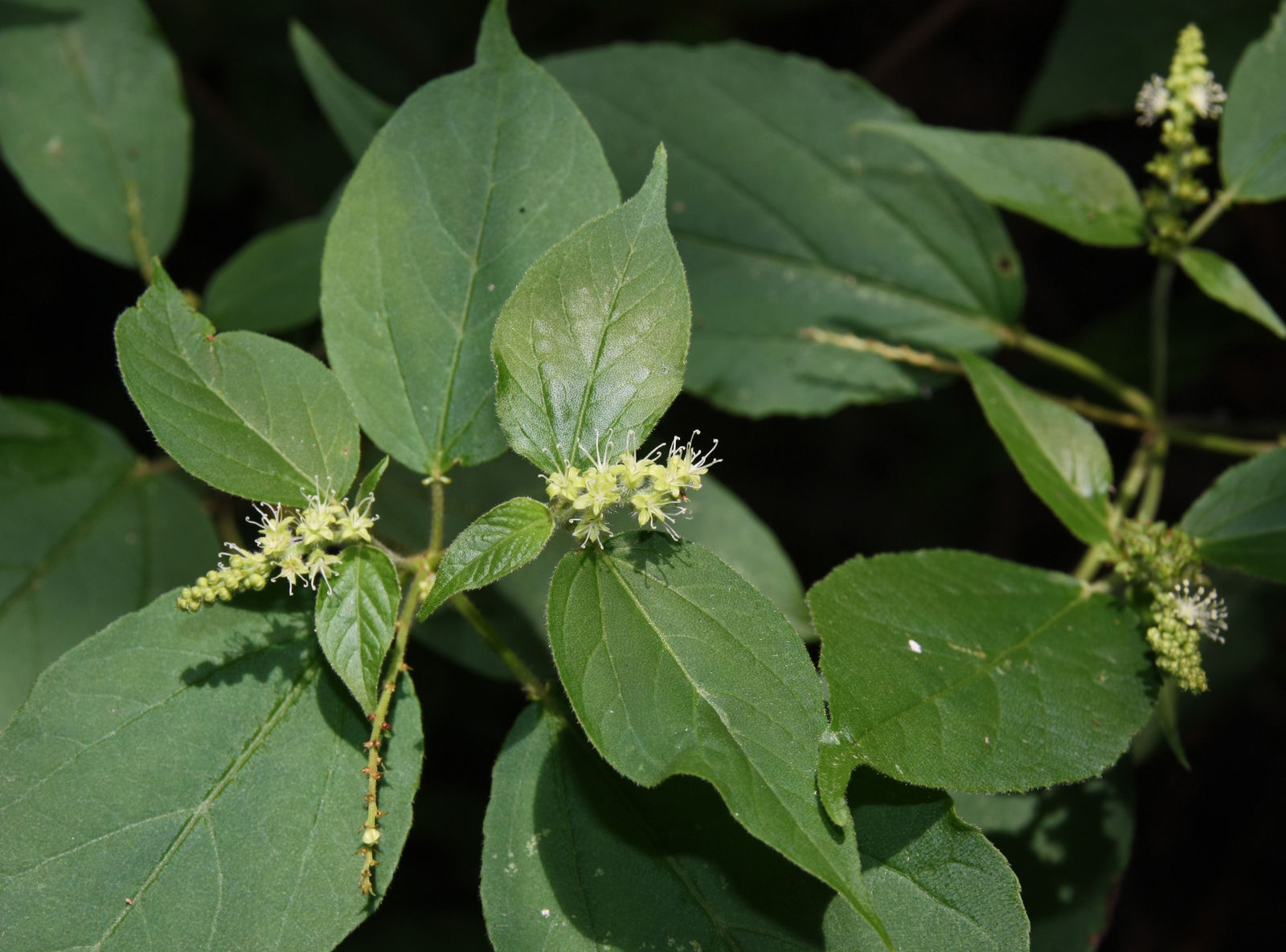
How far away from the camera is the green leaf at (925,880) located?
1.50 metres

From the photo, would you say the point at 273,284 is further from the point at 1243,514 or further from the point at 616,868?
the point at 1243,514

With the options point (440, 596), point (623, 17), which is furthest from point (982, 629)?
point (623, 17)

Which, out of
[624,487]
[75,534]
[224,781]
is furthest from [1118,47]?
[75,534]

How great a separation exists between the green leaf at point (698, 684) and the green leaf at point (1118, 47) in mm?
2024

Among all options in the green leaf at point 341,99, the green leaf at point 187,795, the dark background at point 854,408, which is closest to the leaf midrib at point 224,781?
the green leaf at point 187,795

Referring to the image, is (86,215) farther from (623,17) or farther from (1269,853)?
(1269,853)

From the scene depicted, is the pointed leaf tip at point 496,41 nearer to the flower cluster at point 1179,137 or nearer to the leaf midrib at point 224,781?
the leaf midrib at point 224,781

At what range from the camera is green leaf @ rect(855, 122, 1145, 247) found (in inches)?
84.2

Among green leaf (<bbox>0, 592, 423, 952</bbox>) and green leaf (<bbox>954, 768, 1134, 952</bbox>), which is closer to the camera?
green leaf (<bbox>0, 592, 423, 952</bbox>)

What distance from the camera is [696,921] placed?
5.27 ft

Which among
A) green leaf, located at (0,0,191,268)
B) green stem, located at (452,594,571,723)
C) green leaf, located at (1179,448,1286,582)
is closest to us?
green stem, located at (452,594,571,723)

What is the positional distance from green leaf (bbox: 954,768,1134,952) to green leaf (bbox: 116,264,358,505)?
1.50 m

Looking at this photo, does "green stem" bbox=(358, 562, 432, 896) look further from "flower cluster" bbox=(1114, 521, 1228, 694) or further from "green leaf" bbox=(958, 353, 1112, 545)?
"flower cluster" bbox=(1114, 521, 1228, 694)

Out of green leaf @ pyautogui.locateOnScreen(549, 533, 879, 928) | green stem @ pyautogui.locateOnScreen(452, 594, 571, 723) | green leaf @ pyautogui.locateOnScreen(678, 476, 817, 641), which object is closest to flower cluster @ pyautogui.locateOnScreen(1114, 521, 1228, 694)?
green leaf @ pyautogui.locateOnScreen(549, 533, 879, 928)
